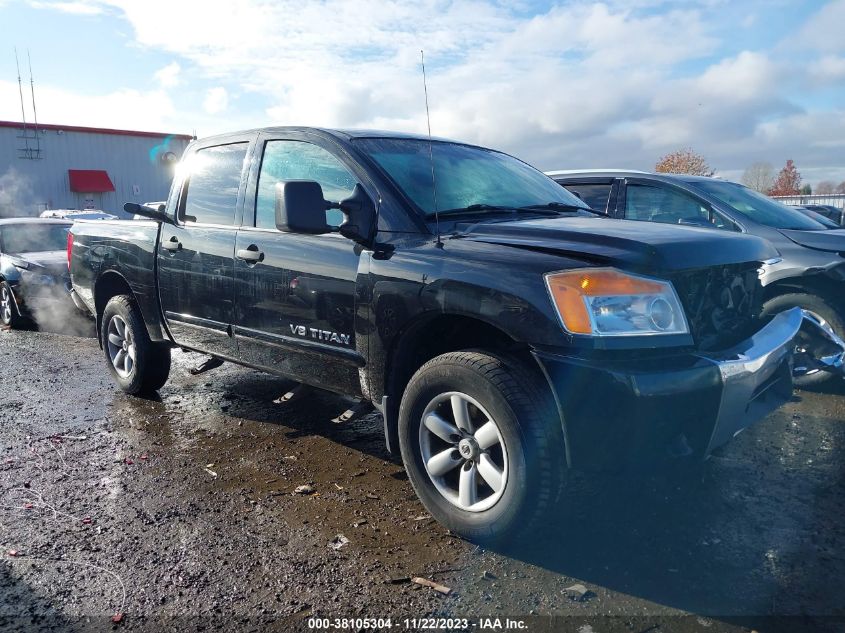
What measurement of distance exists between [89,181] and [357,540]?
Answer: 31395 mm

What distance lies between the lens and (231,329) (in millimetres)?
4145

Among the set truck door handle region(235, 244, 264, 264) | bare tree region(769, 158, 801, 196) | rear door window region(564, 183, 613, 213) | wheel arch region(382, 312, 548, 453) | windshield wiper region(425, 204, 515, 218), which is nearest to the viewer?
wheel arch region(382, 312, 548, 453)

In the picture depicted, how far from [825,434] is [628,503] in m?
1.79

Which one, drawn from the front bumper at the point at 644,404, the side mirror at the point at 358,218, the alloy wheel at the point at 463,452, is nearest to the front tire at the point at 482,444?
the alloy wheel at the point at 463,452

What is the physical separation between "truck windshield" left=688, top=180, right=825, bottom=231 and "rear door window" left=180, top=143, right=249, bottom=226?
3.82 metres

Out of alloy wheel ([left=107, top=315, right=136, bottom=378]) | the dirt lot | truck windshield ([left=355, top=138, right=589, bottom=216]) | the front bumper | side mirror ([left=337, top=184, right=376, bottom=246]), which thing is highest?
truck windshield ([left=355, top=138, right=589, bottom=216])

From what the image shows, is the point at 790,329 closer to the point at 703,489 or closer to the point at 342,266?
the point at 703,489

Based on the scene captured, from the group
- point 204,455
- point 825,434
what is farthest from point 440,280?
point 825,434

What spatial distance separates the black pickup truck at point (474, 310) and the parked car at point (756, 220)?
1.95 m

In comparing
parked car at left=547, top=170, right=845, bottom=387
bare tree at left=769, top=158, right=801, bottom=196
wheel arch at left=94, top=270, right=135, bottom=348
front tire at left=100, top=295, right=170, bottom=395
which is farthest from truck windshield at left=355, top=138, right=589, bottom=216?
bare tree at left=769, top=158, right=801, bottom=196

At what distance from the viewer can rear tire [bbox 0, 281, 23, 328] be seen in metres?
8.93

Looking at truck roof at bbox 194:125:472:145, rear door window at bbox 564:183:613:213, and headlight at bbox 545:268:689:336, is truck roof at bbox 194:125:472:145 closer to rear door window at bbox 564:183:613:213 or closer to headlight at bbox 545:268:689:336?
headlight at bbox 545:268:689:336

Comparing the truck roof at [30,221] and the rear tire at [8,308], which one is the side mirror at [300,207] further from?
the truck roof at [30,221]

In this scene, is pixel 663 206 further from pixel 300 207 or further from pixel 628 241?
A: pixel 300 207
